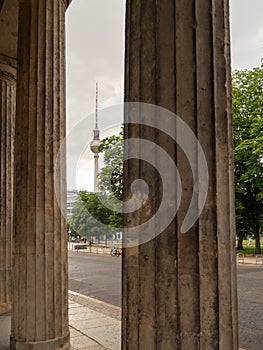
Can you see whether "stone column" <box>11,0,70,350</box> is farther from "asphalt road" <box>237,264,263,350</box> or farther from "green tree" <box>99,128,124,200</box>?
"green tree" <box>99,128,124,200</box>

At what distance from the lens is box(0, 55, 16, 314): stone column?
12.2 meters

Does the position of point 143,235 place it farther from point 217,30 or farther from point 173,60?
point 217,30

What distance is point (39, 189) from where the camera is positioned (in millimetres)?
7215

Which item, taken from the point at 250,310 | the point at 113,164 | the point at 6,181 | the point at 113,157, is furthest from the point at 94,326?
the point at 113,164

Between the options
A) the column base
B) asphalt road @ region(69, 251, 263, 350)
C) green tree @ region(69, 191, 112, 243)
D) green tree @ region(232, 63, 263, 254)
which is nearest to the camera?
the column base

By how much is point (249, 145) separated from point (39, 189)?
24.9m

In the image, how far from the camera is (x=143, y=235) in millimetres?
3494

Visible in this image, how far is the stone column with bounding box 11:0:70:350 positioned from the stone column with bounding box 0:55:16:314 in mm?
5142

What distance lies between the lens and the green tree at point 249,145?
3039 centimetres

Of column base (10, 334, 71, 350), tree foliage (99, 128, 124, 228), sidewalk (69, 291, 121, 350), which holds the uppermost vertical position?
tree foliage (99, 128, 124, 228)

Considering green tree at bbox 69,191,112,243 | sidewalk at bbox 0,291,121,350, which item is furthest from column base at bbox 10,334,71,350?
green tree at bbox 69,191,112,243

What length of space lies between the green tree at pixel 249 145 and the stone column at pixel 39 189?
23385 millimetres

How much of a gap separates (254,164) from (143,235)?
2831 cm

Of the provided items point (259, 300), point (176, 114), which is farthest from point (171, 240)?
point (259, 300)
